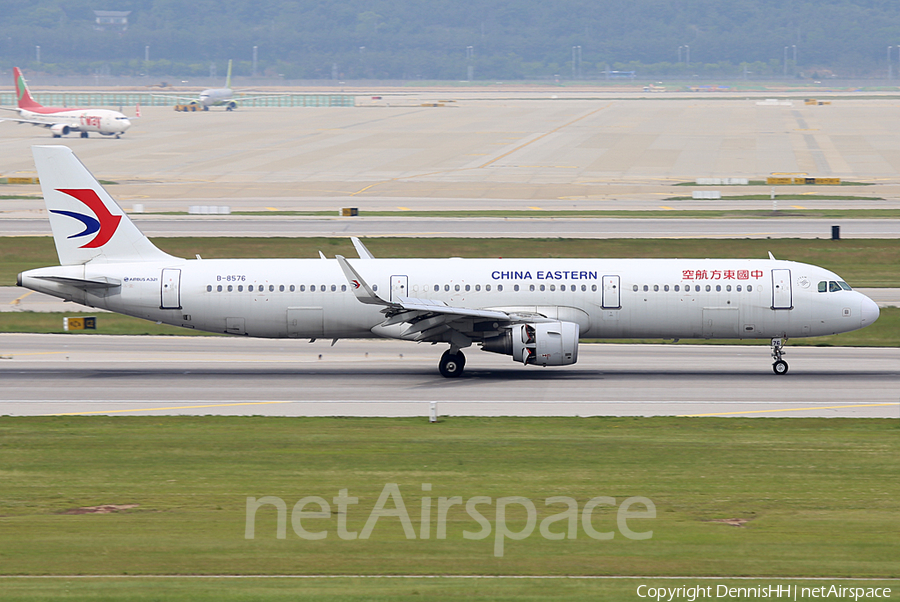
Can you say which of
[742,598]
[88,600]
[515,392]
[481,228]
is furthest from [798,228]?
[88,600]

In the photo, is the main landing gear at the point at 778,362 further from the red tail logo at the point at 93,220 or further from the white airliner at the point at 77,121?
the white airliner at the point at 77,121

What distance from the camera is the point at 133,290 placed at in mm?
39656

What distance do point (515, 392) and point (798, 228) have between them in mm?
41290

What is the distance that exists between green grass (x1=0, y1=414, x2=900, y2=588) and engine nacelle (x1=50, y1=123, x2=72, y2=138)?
135 meters

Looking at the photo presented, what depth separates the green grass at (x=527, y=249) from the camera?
6016 centimetres

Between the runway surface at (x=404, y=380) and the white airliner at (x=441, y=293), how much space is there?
5.66ft

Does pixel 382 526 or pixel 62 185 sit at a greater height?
pixel 62 185

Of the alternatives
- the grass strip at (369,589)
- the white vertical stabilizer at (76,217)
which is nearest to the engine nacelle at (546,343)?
the white vertical stabilizer at (76,217)

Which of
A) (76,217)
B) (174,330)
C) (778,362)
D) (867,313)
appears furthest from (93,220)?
(867,313)

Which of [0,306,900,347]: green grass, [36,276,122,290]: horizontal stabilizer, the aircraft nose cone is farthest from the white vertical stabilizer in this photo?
the aircraft nose cone

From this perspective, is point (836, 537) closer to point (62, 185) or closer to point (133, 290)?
point (133, 290)

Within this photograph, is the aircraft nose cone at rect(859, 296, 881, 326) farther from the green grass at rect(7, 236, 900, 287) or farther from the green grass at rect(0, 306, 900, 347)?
the green grass at rect(7, 236, 900, 287)

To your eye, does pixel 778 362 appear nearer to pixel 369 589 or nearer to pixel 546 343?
pixel 546 343

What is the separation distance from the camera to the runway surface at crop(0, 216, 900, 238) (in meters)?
69.8
